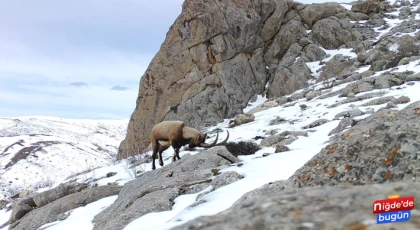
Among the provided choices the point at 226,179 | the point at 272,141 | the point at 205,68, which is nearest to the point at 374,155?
the point at 226,179

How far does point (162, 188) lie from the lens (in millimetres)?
7555

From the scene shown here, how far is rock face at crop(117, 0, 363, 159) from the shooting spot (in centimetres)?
3091

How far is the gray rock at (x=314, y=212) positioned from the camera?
1.78 metres

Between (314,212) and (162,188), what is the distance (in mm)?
5905

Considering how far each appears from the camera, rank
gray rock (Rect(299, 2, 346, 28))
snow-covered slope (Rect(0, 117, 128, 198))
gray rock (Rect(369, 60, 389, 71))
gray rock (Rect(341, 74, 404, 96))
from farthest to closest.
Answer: snow-covered slope (Rect(0, 117, 128, 198))
gray rock (Rect(299, 2, 346, 28))
gray rock (Rect(369, 60, 389, 71))
gray rock (Rect(341, 74, 404, 96))

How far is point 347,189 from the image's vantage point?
2250 mm

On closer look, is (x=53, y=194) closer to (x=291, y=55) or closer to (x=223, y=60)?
(x=223, y=60)

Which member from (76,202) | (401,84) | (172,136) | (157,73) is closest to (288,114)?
(401,84)

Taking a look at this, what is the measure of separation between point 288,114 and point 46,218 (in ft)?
41.0

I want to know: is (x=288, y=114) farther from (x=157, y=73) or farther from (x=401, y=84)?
(x=157, y=73)

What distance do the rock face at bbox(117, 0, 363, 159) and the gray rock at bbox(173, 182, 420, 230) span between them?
26.6 m

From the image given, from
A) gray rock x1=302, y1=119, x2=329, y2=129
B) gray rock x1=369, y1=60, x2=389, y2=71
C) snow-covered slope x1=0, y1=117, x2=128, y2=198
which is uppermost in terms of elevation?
gray rock x1=369, y1=60, x2=389, y2=71
